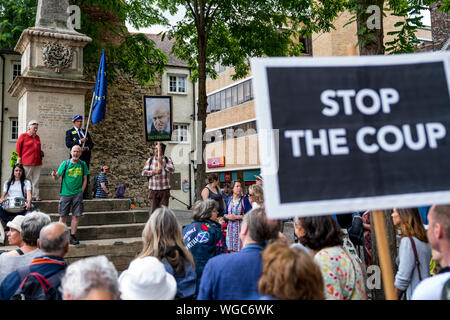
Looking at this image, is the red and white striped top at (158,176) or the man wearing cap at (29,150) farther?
the man wearing cap at (29,150)

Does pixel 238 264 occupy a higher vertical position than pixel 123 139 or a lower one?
lower

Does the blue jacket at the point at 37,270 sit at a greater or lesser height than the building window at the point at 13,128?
lesser

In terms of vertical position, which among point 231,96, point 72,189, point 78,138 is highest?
point 231,96

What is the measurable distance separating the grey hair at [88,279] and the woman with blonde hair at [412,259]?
86.0 inches

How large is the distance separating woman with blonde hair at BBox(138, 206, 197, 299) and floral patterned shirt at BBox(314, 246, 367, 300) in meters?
1.12

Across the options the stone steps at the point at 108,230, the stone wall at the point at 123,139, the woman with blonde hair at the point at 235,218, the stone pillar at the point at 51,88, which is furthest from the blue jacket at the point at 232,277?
the stone wall at the point at 123,139

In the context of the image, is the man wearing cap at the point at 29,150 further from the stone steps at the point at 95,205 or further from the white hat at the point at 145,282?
the white hat at the point at 145,282

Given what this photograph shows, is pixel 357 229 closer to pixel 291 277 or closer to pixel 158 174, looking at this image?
pixel 158 174

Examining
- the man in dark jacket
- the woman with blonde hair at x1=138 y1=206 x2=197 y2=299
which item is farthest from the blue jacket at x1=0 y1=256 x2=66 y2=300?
the woman with blonde hair at x1=138 y1=206 x2=197 y2=299

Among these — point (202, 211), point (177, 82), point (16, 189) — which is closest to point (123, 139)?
point (177, 82)

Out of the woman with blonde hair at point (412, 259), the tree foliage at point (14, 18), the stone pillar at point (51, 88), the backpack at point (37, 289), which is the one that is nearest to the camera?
A: the backpack at point (37, 289)

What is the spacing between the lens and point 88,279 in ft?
7.34

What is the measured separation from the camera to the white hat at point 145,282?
104 inches

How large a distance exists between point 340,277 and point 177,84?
28.3m
